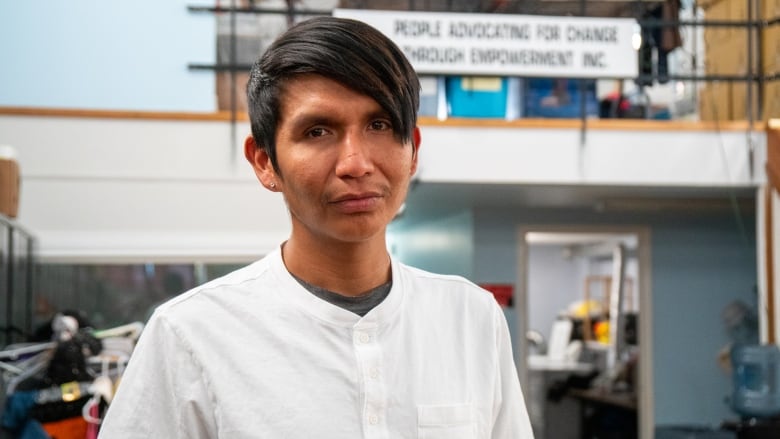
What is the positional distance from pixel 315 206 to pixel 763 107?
16.8ft

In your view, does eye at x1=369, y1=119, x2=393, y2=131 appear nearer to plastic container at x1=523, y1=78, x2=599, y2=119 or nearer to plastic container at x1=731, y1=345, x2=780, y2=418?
plastic container at x1=523, y1=78, x2=599, y2=119

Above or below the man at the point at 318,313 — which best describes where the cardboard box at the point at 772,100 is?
above

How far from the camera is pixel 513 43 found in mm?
4965

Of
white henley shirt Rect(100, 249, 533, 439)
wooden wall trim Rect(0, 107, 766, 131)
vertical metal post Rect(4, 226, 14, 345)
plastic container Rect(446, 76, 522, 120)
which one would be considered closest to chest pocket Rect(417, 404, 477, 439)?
white henley shirt Rect(100, 249, 533, 439)

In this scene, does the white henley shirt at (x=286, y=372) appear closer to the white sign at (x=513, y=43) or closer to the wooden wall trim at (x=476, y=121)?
the wooden wall trim at (x=476, y=121)

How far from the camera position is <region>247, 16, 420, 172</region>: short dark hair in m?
0.83

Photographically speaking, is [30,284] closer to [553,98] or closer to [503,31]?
[503,31]

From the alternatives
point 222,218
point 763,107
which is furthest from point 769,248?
point 222,218

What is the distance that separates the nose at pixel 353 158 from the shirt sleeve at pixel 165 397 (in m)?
0.20

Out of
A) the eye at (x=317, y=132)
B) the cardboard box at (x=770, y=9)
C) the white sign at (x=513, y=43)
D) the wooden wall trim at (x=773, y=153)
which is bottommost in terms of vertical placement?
the eye at (x=317, y=132)

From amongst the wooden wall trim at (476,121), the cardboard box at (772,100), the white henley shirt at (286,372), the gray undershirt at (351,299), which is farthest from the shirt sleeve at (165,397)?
the cardboard box at (772,100)

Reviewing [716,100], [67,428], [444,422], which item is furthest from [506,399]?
[716,100]

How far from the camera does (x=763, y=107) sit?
5500mm

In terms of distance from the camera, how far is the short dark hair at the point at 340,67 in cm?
83
